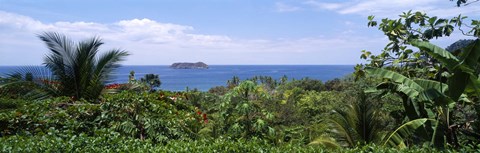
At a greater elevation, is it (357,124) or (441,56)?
(441,56)

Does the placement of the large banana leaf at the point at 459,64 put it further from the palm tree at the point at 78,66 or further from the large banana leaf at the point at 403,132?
the palm tree at the point at 78,66

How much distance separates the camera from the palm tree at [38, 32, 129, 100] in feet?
26.1

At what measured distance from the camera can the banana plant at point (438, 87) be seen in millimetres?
4503

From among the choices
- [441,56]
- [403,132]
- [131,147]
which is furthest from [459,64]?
[131,147]

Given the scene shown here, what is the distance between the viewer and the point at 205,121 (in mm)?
7570

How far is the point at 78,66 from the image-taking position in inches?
316

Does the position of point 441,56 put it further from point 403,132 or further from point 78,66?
point 78,66

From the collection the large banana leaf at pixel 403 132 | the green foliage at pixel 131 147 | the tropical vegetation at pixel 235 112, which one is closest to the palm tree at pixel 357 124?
the tropical vegetation at pixel 235 112

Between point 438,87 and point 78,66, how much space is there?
6.79 meters

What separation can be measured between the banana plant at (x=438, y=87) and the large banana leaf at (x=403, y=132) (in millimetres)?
226

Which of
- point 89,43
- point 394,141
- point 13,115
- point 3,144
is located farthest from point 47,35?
point 394,141

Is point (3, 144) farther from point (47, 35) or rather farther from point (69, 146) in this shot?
point (47, 35)

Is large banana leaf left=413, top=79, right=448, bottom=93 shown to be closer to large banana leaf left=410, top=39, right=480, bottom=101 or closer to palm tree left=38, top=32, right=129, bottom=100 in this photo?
large banana leaf left=410, top=39, right=480, bottom=101

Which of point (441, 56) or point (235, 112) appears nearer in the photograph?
point (441, 56)
